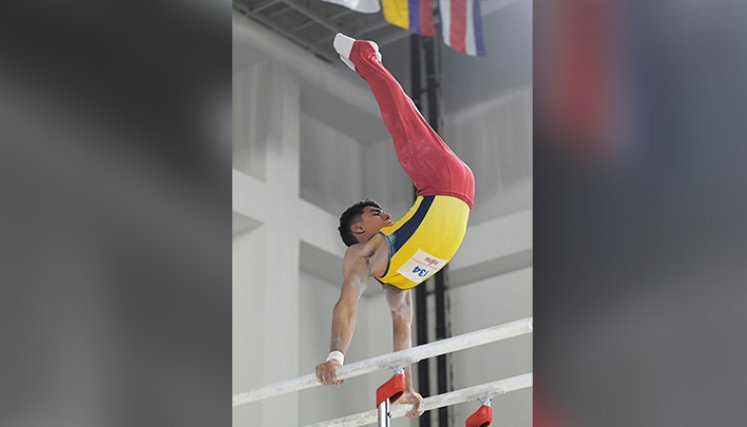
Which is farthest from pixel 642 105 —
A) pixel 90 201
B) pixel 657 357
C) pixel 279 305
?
pixel 279 305

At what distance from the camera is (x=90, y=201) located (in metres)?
0.88

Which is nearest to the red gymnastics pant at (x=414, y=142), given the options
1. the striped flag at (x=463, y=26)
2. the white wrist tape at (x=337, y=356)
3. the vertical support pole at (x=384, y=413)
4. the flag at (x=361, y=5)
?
the flag at (x=361, y=5)

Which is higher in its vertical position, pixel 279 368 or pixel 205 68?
pixel 279 368

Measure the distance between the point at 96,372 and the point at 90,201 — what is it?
0.55 ft

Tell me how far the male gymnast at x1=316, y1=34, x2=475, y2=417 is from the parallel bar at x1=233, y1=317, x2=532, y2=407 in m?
0.16

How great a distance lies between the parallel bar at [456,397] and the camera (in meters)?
2.82

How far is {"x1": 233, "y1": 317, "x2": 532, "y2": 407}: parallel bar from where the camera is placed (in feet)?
9.16

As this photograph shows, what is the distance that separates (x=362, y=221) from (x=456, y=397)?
0.66 metres

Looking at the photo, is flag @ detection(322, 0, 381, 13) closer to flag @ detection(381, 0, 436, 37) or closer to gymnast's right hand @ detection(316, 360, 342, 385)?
flag @ detection(381, 0, 436, 37)

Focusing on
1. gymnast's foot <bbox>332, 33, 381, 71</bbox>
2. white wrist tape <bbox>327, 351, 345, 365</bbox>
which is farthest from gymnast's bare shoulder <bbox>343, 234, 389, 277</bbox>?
gymnast's foot <bbox>332, 33, 381, 71</bbox>

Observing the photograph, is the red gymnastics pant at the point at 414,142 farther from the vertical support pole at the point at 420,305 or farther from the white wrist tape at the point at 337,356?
the white wrist tape at the point at 337,356

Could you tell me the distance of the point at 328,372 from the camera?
9.54 ft

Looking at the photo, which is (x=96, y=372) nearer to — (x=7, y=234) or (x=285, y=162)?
(x=7, y=234)

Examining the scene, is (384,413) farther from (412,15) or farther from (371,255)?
(412,15)
